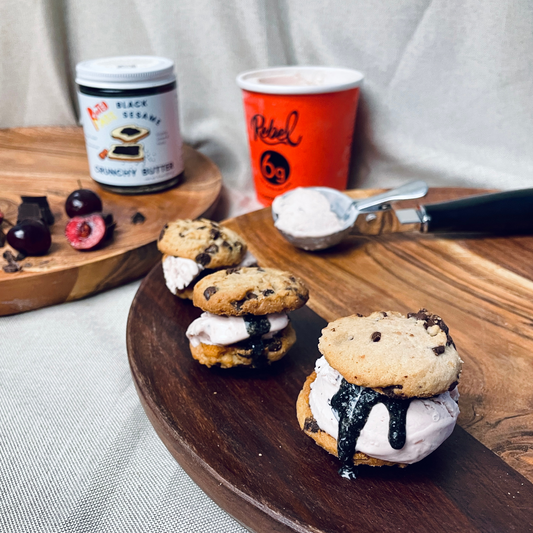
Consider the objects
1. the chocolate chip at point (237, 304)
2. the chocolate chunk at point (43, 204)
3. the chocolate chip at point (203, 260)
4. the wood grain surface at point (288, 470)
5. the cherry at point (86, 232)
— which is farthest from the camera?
the chocolate chunk at point (43, 204)

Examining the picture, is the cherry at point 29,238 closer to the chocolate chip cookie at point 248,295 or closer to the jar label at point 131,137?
the jar label at point 131,137

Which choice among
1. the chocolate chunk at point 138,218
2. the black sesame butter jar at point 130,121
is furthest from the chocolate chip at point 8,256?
the black sesame butter jar at point 130,121

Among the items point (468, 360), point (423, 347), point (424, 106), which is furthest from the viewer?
point (424, 106)

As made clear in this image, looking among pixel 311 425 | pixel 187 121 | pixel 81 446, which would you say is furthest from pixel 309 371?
pixel 187 121

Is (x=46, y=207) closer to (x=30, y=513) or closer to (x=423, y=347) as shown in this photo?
(x=30, y=513)

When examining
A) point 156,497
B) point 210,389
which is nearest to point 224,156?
point 210,389
